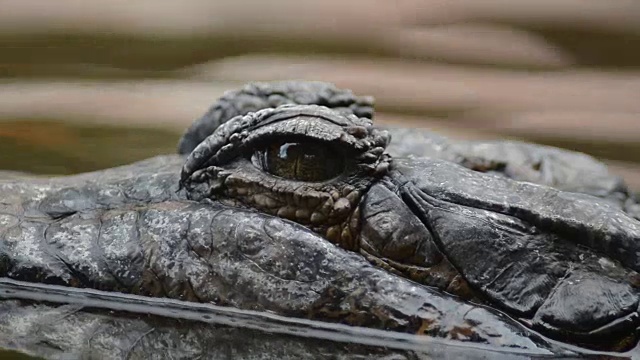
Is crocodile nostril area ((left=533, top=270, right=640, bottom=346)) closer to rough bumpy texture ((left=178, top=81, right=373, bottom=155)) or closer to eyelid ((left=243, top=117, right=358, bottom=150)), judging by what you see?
eyelid ((left=243, top=117, right=358, bottom=150))

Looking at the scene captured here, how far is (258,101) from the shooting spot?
4234 mm

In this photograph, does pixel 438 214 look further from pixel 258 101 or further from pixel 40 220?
pixel 258 101

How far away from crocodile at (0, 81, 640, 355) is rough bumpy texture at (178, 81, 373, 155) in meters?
0.95

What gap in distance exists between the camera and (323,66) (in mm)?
6664

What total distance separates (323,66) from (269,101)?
2440mm

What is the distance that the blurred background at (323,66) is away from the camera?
550 cm

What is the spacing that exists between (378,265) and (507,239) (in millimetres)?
318

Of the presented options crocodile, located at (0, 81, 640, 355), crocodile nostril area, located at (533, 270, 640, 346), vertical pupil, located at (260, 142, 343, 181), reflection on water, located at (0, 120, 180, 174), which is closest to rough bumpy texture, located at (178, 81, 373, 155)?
reflection on water, located at (0, 120, 180, 174)

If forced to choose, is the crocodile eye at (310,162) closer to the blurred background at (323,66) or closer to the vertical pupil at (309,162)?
the vertical pupil at (309,162)

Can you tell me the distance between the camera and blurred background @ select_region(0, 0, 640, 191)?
5496mm

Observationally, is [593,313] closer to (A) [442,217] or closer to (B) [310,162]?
(A) [442,217]

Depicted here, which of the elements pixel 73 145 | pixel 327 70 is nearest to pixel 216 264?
Result: pixel 73 145

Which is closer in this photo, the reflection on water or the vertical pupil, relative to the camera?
the vertical pupil

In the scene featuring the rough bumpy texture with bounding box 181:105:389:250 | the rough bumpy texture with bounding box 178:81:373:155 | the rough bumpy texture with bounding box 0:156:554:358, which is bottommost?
the rough bumpy texture with bounding box 0:156:554:358
